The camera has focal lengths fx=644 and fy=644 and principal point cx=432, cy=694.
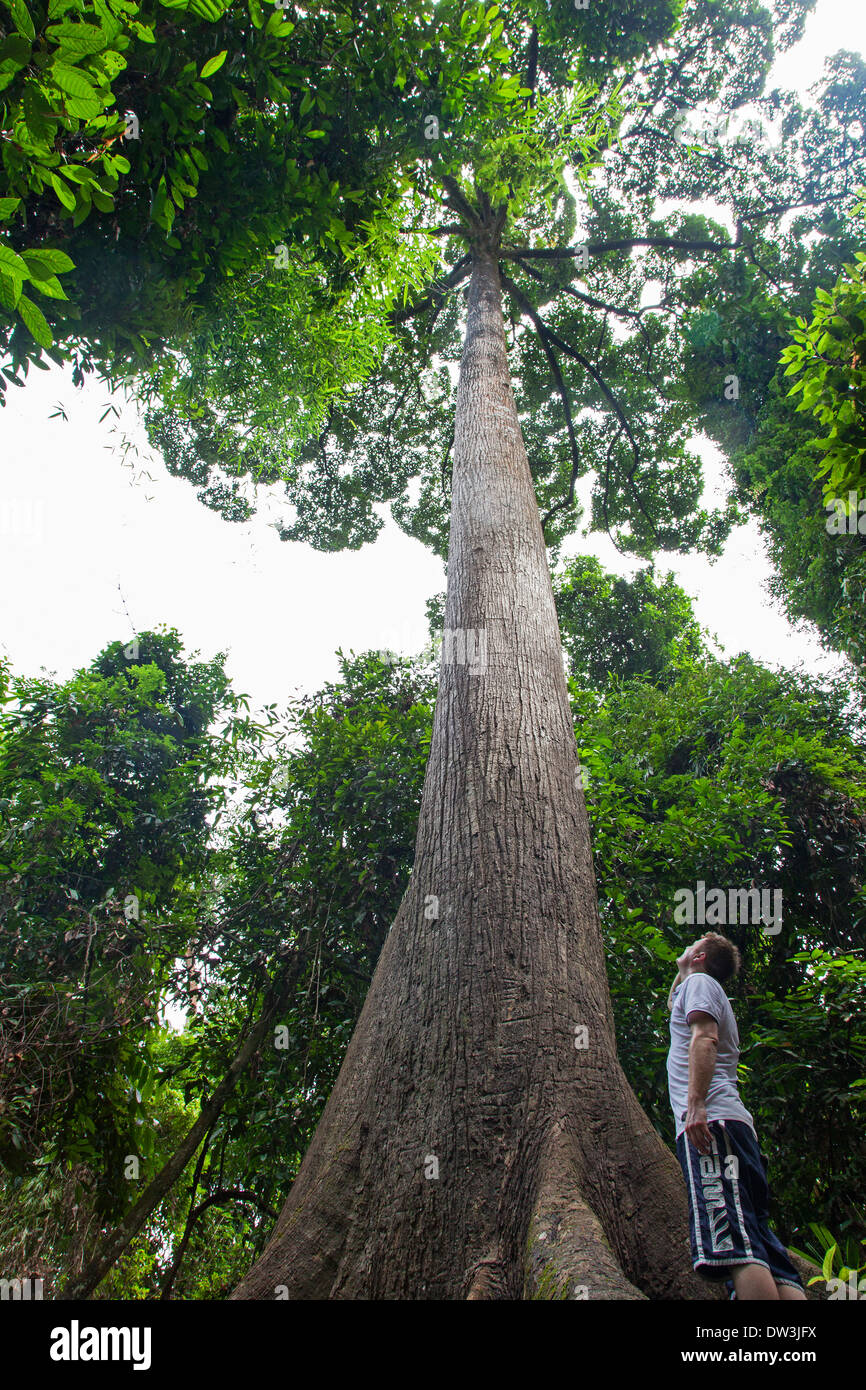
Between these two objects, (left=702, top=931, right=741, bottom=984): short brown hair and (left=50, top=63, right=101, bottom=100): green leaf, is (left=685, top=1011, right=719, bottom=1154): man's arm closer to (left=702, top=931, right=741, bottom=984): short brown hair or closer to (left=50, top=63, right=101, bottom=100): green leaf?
(left=702, top=931, right=741, bottom=984): short brown hair

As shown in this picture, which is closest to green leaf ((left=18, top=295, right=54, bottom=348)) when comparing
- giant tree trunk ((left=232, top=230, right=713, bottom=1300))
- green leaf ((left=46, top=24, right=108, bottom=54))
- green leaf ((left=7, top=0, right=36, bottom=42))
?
green leaf ((left=7, top=0, right=36, bottom=42))

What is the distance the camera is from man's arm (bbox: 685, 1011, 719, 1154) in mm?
1904

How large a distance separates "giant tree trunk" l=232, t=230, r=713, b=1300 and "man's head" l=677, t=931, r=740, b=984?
0.52 m

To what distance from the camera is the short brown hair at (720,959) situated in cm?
243

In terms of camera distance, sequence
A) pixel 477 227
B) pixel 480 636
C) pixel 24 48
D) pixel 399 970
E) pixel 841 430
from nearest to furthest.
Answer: pixel 24 48
pixel 399 970
pixel 841 430
pixel 480 636
pixel 477 227

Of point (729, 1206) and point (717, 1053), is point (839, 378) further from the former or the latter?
point (729, 1206)

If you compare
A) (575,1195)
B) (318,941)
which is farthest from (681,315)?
(575,1195)

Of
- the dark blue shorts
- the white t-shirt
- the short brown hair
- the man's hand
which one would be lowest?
the dark blue shorts

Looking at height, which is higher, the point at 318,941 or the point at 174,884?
the point at 174,884

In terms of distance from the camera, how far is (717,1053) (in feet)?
7.17

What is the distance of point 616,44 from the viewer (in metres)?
5.98

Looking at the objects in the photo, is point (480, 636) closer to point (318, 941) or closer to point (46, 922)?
point (318, 941)

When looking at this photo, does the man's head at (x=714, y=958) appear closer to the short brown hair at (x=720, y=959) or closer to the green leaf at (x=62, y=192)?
the short brown hair at (x=720, y=959)
